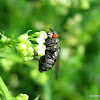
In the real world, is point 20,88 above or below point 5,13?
below

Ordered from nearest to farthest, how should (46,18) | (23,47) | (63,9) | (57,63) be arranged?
(23,47)
(57,63)
(63,9)
(46,18)

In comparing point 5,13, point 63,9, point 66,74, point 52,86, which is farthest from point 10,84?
point 63,9

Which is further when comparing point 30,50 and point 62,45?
point 62,45

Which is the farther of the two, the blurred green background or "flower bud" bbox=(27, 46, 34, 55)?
the blurred green background

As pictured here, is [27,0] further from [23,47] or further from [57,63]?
[23,47]

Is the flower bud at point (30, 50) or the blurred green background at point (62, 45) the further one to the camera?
the blurred green background at point (62, 45)

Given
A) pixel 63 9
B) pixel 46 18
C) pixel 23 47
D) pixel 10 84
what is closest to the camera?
pixel 23 47

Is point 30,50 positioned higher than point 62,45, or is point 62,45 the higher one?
point 30,50

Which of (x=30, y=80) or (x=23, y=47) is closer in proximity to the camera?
(x=23, y=47)
